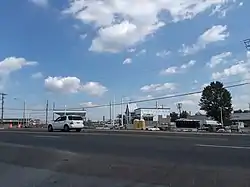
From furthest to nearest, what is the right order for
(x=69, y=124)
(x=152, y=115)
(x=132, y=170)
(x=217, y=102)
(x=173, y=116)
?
(x=173, y=116) < (x=217, y=102) < (x=152, y=115) < (x=69, y=124) < (x=132, y=170)

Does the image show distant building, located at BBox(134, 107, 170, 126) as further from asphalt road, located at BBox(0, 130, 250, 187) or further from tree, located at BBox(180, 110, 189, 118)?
asphalt road, located at BBox(0, 130, 250, 187)

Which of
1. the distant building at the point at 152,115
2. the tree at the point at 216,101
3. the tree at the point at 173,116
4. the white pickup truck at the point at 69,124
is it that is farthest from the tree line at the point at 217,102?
the white pickup truck at the point at 69,124

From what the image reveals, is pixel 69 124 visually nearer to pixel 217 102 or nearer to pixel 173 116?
pixel 217 102

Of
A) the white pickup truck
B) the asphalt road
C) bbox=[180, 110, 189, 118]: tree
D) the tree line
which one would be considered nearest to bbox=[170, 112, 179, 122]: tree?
bbox=[180, 110, 189, 118]: tree

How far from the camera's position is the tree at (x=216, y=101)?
115 meters

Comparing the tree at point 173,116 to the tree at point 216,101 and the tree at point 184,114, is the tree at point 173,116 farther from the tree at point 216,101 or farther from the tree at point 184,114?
the tree at point 216,101

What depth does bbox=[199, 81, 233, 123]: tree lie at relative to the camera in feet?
376

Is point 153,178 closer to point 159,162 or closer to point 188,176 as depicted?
point 188,176

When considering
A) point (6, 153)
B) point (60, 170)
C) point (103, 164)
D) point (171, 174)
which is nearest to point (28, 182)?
point (60, 170)

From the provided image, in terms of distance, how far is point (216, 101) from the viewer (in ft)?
376

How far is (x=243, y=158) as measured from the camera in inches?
496

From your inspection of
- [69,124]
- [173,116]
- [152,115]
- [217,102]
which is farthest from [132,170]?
[173,116]

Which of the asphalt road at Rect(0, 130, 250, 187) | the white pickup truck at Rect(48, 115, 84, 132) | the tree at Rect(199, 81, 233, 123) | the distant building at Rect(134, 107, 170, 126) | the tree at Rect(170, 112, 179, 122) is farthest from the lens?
the tree at Rect(170, 112, 179, 122)

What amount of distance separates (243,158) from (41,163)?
6393 mm
